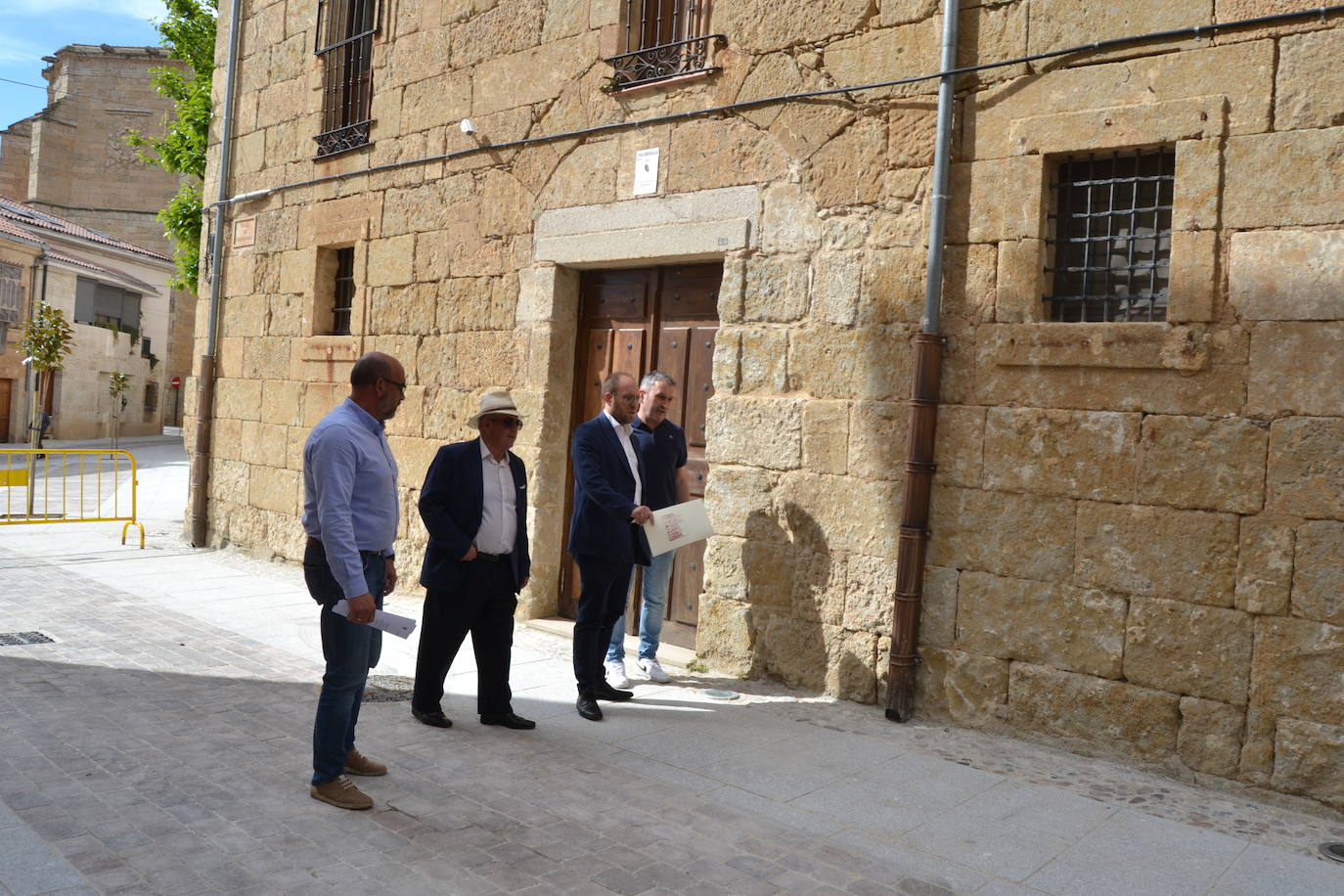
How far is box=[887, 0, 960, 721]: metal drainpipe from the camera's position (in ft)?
17.1

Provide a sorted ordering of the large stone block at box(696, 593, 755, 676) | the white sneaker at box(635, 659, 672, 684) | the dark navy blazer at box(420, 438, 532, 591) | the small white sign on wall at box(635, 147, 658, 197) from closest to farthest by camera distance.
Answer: the dark navy blazer at box(420, 438, 532, 591), the white sneaker at box(635, 659, 672, 684), the large stone block at box(696, 593, 755, 676), the small white sign on wall at box(635, 147, 658, 197)

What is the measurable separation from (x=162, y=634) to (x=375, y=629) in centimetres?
315

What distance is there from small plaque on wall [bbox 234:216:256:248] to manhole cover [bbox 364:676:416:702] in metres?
6.21

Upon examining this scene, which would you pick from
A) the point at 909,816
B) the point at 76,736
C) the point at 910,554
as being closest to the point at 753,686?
the point at 910,554

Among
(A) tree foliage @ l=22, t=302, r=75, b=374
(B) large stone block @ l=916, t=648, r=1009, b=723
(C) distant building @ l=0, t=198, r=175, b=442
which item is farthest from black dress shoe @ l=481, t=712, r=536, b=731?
(C) distant building @ l=0, t=198, r=175, b=442

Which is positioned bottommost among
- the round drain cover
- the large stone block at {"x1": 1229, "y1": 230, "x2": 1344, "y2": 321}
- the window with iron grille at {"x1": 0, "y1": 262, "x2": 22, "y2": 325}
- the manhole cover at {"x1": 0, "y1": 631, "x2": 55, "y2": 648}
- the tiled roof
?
the manhole cover at {"x1": 0, "y1": 631, "x2": 55, "y2": 648}

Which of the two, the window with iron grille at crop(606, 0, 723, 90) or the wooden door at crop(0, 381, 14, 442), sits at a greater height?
the window with iron grille at crop(606, 0, 723, 90)

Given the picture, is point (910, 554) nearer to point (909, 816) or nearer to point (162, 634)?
point (909, 816)

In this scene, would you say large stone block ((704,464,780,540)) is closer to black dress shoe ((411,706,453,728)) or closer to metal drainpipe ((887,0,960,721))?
metal drainpipe ((887,0,960,721))

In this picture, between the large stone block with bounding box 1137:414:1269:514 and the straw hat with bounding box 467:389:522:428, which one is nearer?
the large stone block with bounding box 1137:414:1269:514

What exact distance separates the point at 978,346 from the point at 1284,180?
1433mm

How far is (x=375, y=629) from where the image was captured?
405cm

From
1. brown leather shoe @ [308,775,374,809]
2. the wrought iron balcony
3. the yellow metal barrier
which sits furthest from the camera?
the yellow metal barrier

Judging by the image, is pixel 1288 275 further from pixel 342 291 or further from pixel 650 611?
pixel 342 291
